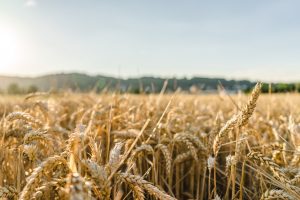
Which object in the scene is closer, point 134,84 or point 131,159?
point 131,159

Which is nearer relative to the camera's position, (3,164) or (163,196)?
(163,196)

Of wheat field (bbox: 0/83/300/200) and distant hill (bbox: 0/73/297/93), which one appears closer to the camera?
wheat field (bbox: 0/83/300/200)

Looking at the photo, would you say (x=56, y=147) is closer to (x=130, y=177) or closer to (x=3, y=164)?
(x=3, y=164)

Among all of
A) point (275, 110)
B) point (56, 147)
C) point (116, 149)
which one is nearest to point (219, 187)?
point (56, 147)

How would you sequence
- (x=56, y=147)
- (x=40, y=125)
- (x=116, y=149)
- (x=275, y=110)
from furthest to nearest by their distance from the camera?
(x=275, y=110)
(x=40, y=125)
(x=56, y=147)
(x=116, y=149)

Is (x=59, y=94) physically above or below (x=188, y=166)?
above

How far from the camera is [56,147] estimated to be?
Result: 183cm

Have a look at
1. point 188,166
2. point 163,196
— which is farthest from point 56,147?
point 188,166

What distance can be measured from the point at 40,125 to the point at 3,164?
0.97 ft

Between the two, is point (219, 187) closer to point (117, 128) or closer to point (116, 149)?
point (117, 128)

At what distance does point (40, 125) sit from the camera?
2066 mm

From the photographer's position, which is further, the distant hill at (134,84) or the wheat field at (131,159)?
the distant hill at (134,84)

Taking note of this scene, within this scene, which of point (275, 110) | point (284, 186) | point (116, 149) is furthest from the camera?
point (275, 110)

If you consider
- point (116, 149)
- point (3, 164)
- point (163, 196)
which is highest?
point (116, 149)
